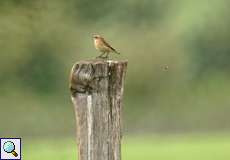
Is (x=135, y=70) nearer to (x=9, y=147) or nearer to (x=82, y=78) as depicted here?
(x=9, y=147)

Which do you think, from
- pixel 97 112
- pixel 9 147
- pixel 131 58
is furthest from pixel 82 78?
pixel 131 58

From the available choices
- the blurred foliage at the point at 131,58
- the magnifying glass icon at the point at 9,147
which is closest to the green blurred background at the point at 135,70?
the blurred foliage at the point at 131,58

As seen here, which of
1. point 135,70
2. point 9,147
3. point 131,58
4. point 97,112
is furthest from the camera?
point 131,58

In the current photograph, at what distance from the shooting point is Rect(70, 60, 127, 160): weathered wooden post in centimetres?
208

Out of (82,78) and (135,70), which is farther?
(135,70)

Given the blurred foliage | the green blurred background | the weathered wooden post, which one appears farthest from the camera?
the blurred foliage

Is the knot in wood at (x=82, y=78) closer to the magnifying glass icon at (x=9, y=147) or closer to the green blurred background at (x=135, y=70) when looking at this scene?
the magnifying glass icon at (x=9, y=147)

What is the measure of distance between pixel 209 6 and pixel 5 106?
9.25ft

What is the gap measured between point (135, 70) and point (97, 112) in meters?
6.79

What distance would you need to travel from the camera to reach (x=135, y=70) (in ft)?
29.1

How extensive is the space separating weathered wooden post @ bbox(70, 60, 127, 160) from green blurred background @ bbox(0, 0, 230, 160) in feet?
17.6

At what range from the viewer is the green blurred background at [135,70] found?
8.14 metres

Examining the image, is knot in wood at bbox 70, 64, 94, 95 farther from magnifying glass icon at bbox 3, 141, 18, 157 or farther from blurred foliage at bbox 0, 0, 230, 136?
blurred foliage at bbox 0, 0, 230, 136

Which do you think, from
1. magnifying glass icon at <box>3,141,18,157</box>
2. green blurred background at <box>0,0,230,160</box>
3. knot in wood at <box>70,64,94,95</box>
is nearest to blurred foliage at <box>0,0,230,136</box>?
green blurred background at <box>0,0,230,160</box>
